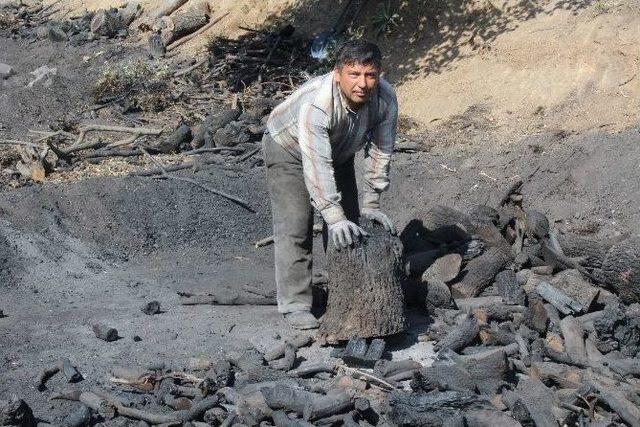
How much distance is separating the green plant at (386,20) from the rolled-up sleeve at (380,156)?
6811mm

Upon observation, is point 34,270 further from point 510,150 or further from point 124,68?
point 124,68

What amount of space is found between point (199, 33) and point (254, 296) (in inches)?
334

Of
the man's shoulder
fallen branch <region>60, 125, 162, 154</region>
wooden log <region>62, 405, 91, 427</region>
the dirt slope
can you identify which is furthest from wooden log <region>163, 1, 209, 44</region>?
wooden log <region>62, 405, 91, 427</region>

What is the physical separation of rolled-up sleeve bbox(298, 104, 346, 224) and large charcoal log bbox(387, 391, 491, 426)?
1.37 metres

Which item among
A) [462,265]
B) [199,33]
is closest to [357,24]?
[199,33]

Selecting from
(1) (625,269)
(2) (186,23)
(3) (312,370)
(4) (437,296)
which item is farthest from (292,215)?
(2) (186,23)

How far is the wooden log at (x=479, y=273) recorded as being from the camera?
7984mm

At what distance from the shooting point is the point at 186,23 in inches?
628

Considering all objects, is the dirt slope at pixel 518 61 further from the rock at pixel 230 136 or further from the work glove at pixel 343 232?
the work glove at pixel 343 232

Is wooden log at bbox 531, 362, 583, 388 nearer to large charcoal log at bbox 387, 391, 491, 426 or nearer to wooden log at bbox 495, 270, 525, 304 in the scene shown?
large charcoal log at bbox 387, 391, 491, 426

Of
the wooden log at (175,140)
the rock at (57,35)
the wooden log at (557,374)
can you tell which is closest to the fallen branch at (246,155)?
the wooden log at (175,140)

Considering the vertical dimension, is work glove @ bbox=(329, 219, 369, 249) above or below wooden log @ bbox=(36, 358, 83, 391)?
above

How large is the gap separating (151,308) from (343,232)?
198cm

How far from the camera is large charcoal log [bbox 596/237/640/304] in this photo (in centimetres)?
764
